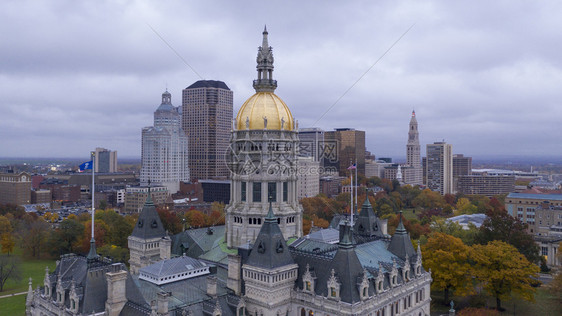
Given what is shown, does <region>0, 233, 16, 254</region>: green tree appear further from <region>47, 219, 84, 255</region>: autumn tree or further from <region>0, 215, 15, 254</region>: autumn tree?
<region>47, 219, 84, 255</region>: autumn tree

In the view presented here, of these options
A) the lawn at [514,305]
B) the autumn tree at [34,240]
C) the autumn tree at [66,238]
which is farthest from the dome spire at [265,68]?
the autumn tree at [34,240]

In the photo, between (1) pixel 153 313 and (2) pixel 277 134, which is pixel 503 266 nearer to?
(2) pixel 277 134

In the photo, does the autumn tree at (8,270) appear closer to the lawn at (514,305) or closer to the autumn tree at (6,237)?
the autumn tree at (6,237)

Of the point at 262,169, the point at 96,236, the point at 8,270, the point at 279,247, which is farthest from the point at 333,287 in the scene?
the point at 96,236

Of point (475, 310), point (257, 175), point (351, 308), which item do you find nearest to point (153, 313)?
point (351, 308)

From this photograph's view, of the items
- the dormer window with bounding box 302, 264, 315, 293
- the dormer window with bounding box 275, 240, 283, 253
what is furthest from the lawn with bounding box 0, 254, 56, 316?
the dormer window with bounding box 302, 264, 315, 293

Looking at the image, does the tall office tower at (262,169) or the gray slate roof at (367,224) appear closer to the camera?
the tall office tower at (262,169)
